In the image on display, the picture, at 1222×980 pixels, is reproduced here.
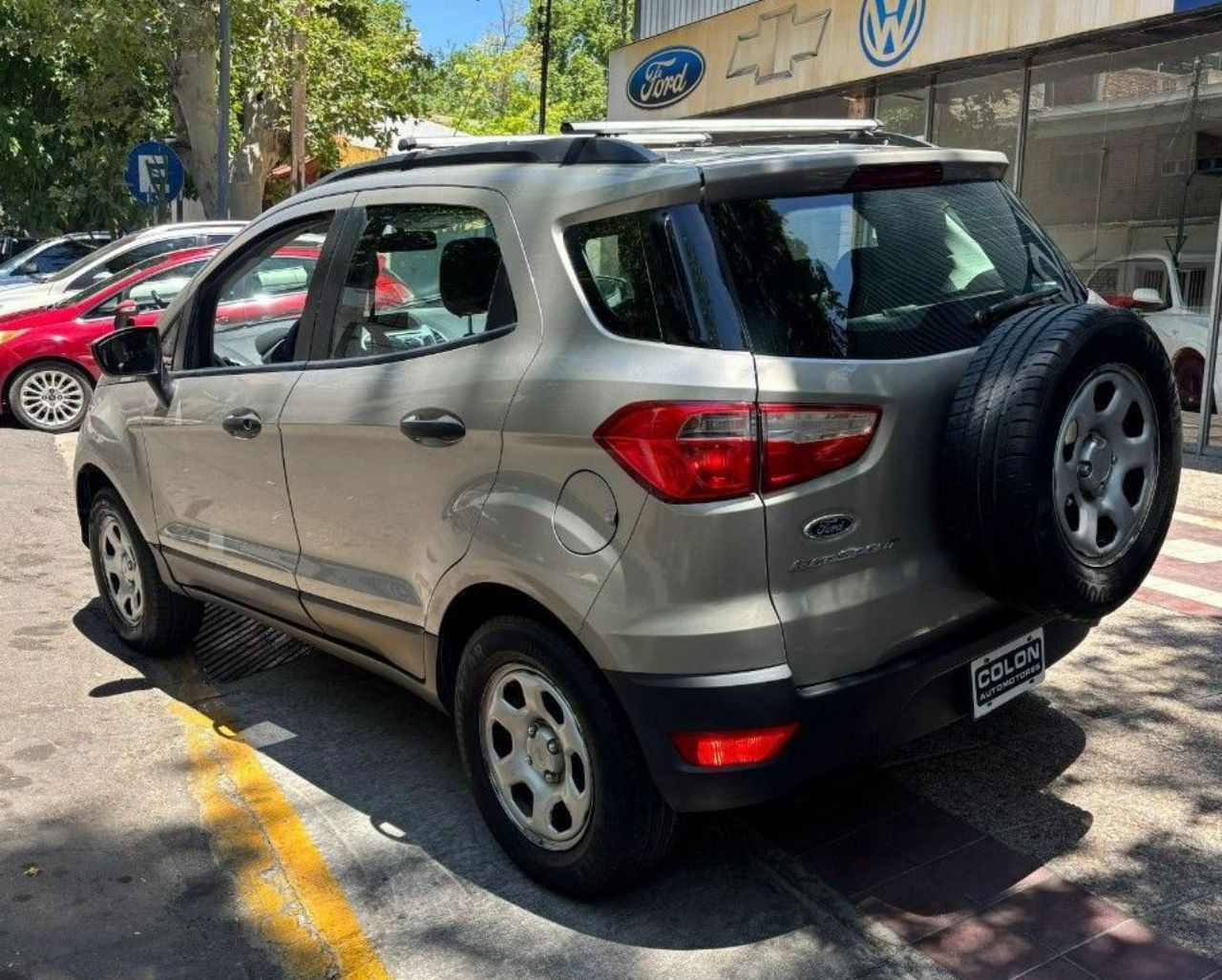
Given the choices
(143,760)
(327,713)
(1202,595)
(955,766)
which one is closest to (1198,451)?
(1202,595)

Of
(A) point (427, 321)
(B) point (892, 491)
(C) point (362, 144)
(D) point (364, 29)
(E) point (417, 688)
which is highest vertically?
(D) point (364, 29)

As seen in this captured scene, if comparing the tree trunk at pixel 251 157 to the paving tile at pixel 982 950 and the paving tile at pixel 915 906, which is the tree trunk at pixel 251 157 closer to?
the paving tile at pixel 915 906

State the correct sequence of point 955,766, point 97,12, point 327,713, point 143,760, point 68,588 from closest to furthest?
point 955,766 → point 143,760 → point 327,713 → point 68,588 → point 97,12

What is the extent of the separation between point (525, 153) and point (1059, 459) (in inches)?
63.0

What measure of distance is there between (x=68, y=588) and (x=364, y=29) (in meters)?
25.1

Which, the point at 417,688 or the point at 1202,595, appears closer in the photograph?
the point at 417,688

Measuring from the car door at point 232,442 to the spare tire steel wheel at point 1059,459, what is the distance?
215cm

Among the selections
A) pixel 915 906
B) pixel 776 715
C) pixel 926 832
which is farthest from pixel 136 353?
pixel 915 906

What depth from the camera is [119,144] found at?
Result: 3034cm

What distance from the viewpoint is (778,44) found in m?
14.4

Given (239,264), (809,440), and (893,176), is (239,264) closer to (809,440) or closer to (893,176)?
(893,176)

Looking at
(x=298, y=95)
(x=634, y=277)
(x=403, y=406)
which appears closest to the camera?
(x=634, y=277)

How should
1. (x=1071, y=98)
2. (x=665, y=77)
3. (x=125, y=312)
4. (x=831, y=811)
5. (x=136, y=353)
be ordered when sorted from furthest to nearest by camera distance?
(x=665, y=77) → (x=1071, y=98) → (x=125, y=312) → (x=136, y=353) → (x=831, y=811)

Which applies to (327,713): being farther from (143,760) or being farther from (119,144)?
(119,144)
